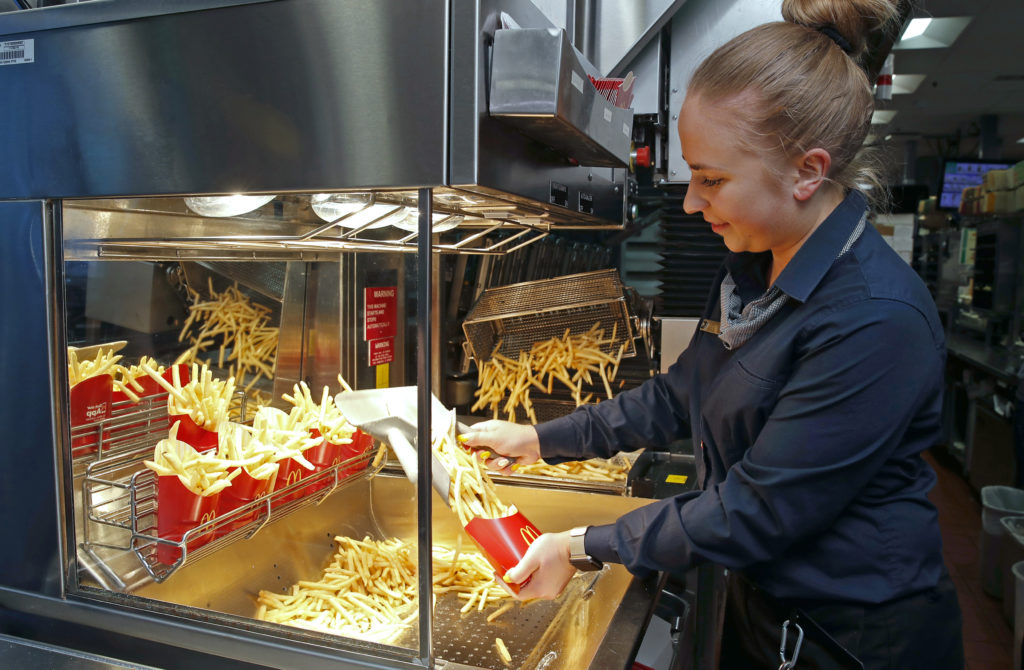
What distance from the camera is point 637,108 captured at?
9.25 feet

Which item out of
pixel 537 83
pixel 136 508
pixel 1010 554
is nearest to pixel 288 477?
pixel 136 508

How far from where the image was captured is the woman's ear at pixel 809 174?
1349 mm

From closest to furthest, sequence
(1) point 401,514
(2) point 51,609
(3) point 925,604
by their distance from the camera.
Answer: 1. (3) point 925,604
2. (2) point 51,609
3. (1) point 401,514

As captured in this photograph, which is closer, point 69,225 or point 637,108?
point 69,225

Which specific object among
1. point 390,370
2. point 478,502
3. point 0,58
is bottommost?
point 478,502

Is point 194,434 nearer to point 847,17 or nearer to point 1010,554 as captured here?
point 847,17

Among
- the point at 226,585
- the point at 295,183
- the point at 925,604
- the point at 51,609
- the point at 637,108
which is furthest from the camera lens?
the point at 637,108

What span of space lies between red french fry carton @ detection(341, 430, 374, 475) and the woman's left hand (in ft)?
1.74

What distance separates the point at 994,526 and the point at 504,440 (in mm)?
3862

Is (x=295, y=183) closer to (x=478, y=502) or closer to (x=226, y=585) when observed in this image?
(x=478, y=502)

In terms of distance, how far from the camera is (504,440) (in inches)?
74.0

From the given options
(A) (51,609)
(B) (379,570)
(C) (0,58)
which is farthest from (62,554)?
(C) (0,58)

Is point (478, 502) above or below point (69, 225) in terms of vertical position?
below

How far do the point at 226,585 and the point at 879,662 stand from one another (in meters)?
1.39
